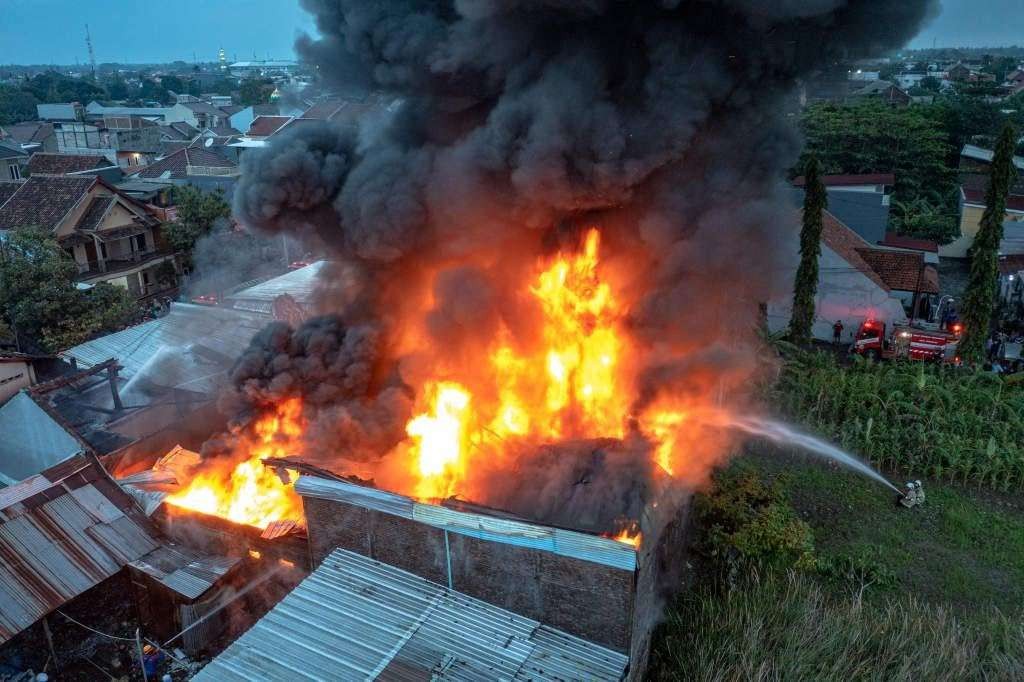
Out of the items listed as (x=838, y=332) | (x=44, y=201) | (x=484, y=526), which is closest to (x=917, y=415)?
(x=838, y=332)

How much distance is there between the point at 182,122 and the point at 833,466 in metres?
83.8

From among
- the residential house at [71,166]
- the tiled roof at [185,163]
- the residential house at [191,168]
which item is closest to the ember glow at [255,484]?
the residential house at [191,168]

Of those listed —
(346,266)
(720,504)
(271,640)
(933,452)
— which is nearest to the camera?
(271,640)

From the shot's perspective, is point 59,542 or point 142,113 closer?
point 59,542

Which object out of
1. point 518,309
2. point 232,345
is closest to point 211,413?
point 232,345

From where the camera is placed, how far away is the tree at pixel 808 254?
2756cm

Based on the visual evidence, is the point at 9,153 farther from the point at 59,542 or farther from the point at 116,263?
the point at 59,542

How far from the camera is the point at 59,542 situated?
13.4 metres

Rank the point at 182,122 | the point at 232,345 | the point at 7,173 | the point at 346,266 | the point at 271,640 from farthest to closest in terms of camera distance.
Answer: the point at 182,122
the point at 7,173
the point at 232,345
the point at 346,266
the point at 271,640

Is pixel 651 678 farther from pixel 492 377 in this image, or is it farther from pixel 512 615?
pixel 492 377

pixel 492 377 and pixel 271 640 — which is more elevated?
pixel 492 377

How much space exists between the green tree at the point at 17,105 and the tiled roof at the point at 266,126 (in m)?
50.5

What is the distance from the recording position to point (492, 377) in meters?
17.4

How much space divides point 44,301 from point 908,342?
3187cm
